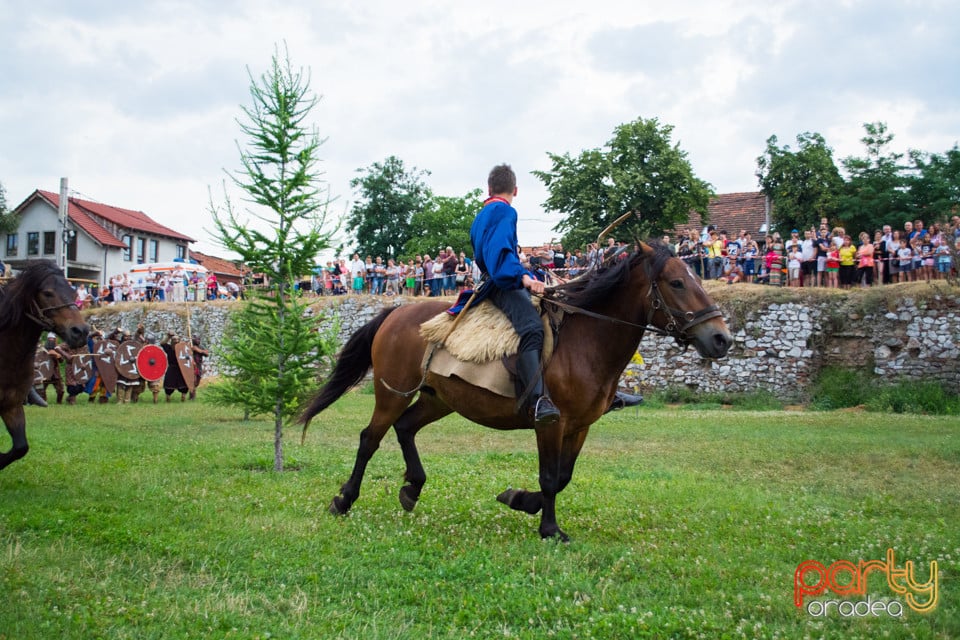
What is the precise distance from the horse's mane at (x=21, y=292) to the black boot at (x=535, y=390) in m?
5.90

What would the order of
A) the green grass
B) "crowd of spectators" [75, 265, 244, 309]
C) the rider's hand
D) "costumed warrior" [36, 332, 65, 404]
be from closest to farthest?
the rider's hand
the green grass
"costumed warrior" [36, 332, 65, 404]
"crowd of spectators" [75, 265, 244, 309]

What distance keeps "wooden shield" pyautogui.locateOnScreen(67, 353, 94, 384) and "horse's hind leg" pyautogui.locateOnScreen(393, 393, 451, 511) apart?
19347 millimetres

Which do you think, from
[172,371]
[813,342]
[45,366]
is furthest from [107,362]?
[813,342]

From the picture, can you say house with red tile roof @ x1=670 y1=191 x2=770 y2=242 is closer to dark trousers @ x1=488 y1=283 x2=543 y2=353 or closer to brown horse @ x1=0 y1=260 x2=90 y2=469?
dark trousers @ x1=488 y1=283 x2=543 y2=353

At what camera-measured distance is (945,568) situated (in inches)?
222

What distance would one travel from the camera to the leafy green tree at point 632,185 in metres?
38.7

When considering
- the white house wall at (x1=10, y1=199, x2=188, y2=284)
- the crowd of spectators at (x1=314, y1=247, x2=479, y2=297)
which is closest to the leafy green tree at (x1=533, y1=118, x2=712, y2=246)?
the crowd of spectators at (x1=314, y1=247, x2=479, y2=297)

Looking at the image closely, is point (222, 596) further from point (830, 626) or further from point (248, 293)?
point (248, 293)

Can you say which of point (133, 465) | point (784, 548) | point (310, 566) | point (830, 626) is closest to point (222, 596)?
point (310, 566)

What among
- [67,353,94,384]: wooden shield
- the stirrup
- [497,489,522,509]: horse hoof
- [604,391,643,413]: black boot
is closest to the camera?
the stirrup

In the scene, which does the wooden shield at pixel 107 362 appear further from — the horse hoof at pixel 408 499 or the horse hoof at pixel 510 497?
the horse hoof at pixel 510 497

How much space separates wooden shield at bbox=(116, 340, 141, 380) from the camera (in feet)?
78.5

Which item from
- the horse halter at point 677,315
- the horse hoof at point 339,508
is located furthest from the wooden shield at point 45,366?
the horse halter at point 677,315

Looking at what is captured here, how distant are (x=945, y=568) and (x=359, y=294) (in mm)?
31066
